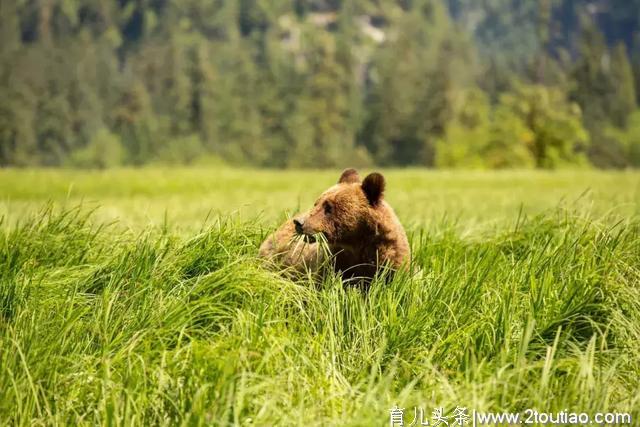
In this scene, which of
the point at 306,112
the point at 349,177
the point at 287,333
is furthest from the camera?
the point at 306,112

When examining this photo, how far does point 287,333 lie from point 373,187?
1.30 meters

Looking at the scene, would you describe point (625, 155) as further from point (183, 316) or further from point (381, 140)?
point (183, 316)

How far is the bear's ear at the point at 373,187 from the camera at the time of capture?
430 centimetres

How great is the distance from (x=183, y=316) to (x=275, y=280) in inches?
27.1

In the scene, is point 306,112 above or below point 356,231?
above

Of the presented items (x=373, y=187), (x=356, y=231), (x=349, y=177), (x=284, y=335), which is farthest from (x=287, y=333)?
(x=349, y=177)

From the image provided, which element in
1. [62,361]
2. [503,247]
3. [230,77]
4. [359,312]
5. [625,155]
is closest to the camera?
[62,361]

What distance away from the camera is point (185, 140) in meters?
83.6

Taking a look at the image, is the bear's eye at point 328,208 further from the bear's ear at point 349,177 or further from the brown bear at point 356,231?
the bear's ear at point 349,177

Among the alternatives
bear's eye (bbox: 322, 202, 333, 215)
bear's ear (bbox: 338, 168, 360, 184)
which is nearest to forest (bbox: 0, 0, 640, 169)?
bear's ear (bbox: 338, 168, 360, 184)

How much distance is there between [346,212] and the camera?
4332mm

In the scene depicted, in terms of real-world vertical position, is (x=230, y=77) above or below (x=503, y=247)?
above

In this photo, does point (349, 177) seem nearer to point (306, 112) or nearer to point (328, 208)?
point (328, 208)

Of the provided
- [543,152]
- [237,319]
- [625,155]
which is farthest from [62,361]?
[625,155]
